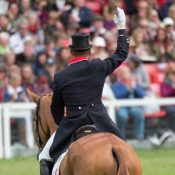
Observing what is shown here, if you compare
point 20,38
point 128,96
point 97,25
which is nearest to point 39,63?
point 20,38

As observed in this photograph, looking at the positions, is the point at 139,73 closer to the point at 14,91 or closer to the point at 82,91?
the point at 14,91

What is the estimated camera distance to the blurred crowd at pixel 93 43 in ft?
56.0

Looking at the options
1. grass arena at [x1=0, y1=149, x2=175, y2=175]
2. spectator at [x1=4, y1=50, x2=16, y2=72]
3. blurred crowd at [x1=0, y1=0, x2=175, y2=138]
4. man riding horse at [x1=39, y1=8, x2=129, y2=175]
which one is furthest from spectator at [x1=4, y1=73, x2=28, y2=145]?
man riding horse at [x1=39, y1=8, x2=129, y2=175]

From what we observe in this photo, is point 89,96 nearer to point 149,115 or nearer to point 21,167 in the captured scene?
point 21,167

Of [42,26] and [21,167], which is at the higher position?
[42,26]

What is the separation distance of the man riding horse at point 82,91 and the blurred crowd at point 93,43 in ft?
26.4

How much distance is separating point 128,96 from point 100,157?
382 inches

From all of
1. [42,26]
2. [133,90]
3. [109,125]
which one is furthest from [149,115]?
[109,125]

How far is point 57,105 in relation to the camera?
8.57 metres

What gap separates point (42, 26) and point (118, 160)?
12494 mm

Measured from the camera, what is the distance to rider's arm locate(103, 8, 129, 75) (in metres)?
8.44

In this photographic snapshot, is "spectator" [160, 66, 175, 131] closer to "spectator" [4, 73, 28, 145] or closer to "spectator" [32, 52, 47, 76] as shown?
"spectator" [32, 52, 47, 76]

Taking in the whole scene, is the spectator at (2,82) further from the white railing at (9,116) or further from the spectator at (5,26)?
the spectator at (5,26)

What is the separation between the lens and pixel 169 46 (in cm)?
2005
